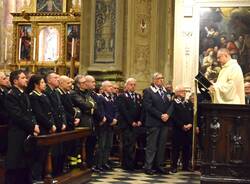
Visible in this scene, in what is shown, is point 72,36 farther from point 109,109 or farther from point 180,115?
point 180,115

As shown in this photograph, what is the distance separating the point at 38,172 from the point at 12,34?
→ 1369 centimetres

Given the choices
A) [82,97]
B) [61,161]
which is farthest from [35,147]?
[82,97]

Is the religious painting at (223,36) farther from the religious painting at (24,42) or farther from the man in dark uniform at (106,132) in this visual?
the religious painting at (24,42)

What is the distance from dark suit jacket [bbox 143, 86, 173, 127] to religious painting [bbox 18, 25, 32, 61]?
1055cm

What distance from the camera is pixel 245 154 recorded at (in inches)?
333

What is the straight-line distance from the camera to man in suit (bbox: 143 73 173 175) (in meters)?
10.5

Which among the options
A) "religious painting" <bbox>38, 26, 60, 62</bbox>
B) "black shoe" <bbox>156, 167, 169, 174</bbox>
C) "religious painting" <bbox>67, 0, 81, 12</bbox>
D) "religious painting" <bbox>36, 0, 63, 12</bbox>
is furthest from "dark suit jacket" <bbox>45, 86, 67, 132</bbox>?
"religious painting" <bbox>36, 0, 63, 12</bbox>

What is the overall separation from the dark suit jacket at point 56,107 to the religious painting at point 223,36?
7.67 m

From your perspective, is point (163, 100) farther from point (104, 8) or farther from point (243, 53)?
point (243, 53)

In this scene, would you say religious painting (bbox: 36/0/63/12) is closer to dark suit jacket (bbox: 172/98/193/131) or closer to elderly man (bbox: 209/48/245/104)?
dark suit jacket (bbox: 172/98/193/131)

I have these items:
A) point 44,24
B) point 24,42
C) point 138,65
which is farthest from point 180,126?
point 24,42

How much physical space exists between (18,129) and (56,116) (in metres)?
1.21

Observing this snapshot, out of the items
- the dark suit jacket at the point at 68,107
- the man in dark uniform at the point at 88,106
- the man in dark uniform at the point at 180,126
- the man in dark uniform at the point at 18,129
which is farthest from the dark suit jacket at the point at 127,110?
the man in dark uniform at the point at 18,129

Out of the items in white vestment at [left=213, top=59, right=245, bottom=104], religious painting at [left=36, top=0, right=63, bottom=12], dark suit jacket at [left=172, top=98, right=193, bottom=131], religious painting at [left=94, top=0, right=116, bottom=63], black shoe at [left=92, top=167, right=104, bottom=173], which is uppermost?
religious painting at [left=36, top=0, right=63, bottom=12]
